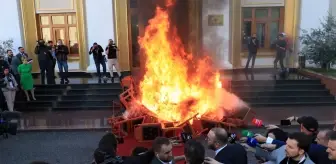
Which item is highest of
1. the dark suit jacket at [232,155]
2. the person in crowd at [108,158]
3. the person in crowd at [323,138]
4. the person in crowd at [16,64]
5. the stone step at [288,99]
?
the person in crowd at [16,64]

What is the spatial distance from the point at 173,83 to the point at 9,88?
527 centimetres

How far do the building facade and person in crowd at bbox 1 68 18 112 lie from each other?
4679 millimetres

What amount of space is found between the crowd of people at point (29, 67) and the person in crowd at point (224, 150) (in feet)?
28.0

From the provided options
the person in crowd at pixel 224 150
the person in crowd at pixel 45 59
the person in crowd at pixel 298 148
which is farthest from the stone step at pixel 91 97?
the person in crowd at pixel 298 148

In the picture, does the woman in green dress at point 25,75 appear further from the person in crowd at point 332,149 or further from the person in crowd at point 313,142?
the person in crowd at point 332,149

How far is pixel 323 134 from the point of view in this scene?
3895 millimetres

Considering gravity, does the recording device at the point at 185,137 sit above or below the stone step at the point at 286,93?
below

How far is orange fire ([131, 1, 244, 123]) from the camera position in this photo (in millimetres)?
8359

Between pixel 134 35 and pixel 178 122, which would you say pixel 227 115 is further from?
pixel 134 35

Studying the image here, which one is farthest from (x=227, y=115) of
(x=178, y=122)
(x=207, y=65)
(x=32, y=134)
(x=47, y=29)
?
(x=47, y=29)

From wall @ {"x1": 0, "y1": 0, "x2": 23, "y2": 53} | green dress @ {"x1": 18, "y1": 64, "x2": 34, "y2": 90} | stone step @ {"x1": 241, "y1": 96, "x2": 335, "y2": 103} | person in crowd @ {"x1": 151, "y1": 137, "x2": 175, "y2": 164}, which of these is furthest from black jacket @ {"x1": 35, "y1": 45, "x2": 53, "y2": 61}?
person in crowd @ {"x1": 151, "y1": 137, "x2": 175, "y2": 164}

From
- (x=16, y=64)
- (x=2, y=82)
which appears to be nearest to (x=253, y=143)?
(x=2, y=82)

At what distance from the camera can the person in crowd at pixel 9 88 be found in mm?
10312

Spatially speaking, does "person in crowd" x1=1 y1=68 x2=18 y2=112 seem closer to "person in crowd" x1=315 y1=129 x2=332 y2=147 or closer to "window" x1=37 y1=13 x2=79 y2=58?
"window" x1=37 y1=13 x2=79 y2=58
